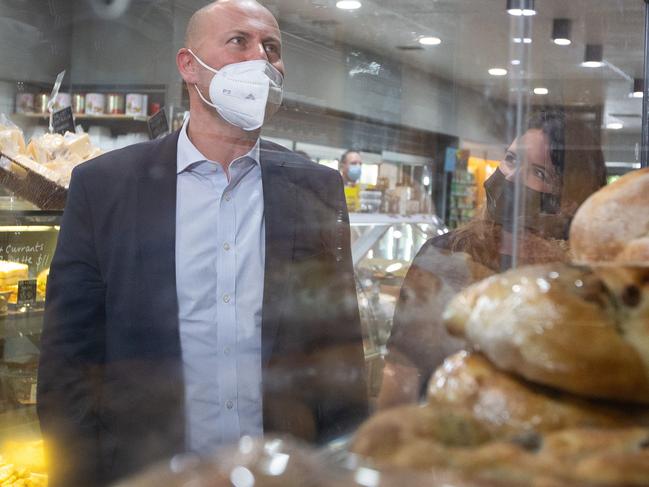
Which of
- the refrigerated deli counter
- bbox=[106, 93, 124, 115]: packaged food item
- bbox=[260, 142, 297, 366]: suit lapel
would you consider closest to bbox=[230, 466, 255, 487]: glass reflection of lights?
the refrigerated deli counter

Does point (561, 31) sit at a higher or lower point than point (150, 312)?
higher

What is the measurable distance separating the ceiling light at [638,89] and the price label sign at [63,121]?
1.76m

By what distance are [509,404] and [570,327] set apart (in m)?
0.07

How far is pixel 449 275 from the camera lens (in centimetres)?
81

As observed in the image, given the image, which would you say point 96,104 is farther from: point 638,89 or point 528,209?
point 528,209

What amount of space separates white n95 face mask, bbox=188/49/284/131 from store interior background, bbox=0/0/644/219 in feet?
0.25

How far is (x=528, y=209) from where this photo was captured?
3.05 feet

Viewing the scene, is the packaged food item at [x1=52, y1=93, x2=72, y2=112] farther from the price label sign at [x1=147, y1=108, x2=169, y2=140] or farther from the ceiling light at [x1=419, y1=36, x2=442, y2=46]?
the ceiling light at [x1=419, y1=36, x2=442, y2=46]

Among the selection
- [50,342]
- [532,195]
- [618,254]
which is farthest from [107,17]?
[618,254]

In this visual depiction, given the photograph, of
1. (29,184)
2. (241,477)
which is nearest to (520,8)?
(241,477)

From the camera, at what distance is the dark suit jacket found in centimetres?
102

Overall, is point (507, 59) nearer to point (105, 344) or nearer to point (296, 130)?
point (296, 130)

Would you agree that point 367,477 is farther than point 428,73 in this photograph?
No

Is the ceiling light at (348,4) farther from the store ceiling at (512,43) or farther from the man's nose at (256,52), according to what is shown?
the man's nose at (256,52)
